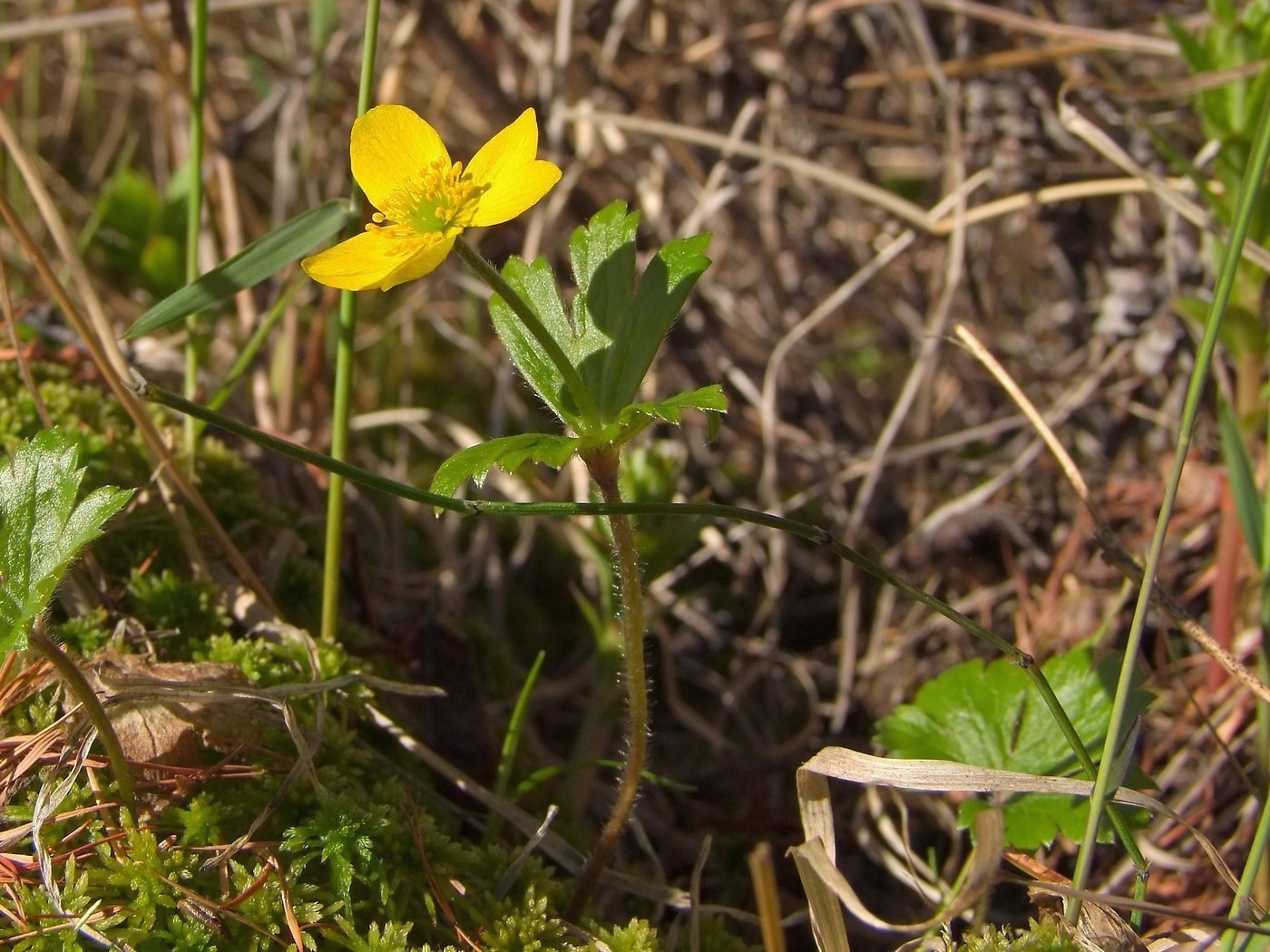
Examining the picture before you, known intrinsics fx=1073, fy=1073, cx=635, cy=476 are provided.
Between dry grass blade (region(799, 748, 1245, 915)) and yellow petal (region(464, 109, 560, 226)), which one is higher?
yellow petal (region(464, 109, 560, 226))

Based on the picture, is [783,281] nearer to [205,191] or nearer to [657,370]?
[657,370]

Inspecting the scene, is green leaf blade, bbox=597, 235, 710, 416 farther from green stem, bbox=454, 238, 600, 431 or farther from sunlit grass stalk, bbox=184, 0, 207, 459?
sunlit grass stalk, bbox=184, 0, 207, 459

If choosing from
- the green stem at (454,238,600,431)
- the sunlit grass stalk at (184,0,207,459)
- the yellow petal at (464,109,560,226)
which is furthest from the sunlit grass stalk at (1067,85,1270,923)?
the sunlit grass stalk at (184,0,207,459)

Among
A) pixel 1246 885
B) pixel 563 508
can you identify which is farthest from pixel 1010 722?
pixel 563 508

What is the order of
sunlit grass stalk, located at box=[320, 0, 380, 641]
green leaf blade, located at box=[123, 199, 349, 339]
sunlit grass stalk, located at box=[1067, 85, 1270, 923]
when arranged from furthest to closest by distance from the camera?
sunlit grass stalk, located at box=[320, 0, 380, 641] → green leaf blade, located at box=[123, 199, 349, 339] → sunlit grass stalk, located at box=[1067, 85, 1270, 923]

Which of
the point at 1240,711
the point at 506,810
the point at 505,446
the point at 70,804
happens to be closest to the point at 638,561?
the point at 505,446

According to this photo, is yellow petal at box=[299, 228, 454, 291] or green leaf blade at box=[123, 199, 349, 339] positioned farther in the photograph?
green leaf blade at box=[123, 199, 349, 339]

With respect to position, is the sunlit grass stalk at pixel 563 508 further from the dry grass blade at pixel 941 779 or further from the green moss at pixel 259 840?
the green moss at pixel 259 840

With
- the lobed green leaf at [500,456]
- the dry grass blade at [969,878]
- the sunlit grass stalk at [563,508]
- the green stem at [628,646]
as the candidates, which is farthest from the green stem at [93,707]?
the dry grass blade at [969,878]
